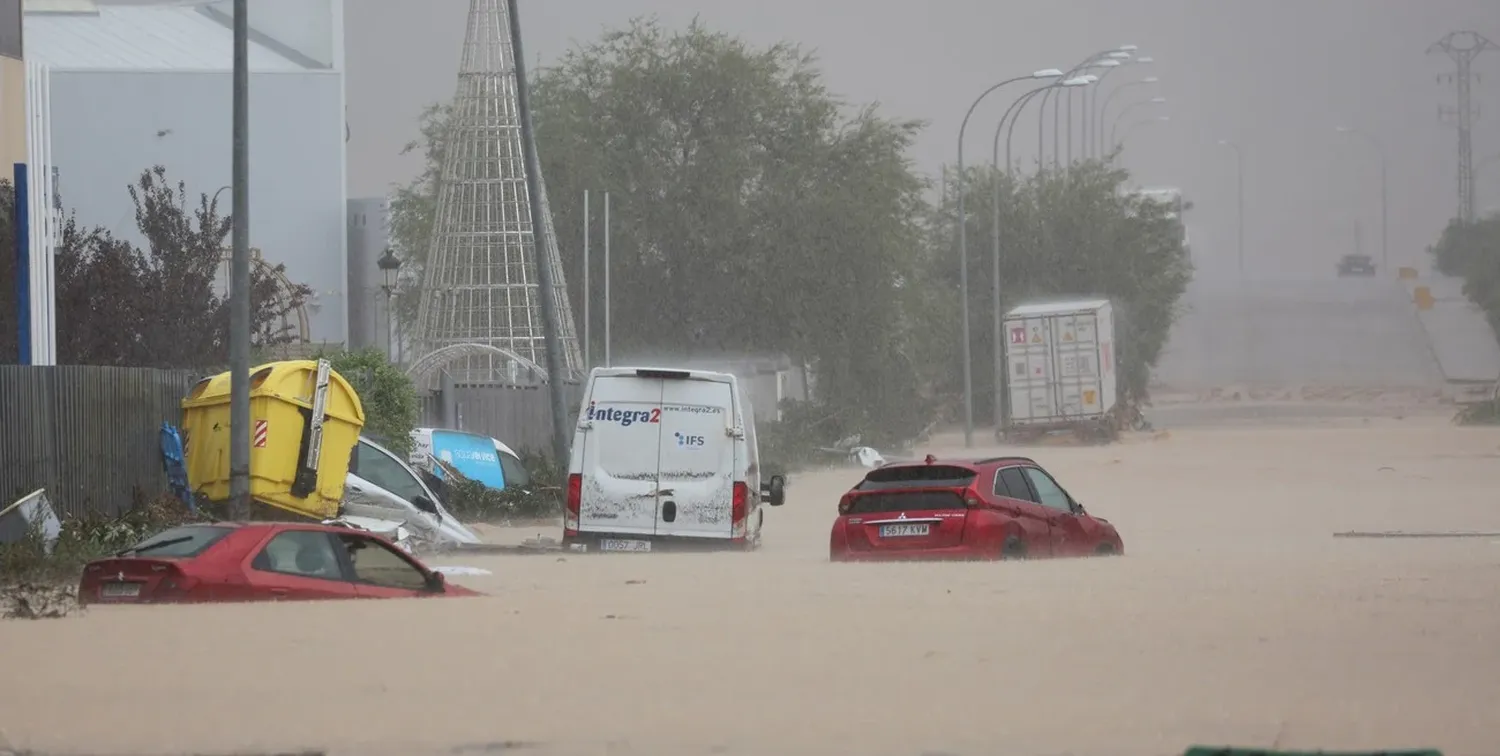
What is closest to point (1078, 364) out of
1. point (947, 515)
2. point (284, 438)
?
point (284, 438)

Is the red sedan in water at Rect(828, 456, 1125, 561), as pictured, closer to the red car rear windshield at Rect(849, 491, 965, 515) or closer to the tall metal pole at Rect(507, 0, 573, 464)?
the red car rear windshield at Rect(849, 491, 965, 515)

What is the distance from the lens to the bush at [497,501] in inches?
1240

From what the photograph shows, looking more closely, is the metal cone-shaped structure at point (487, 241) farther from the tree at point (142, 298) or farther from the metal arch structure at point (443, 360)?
the tree at point (142, 298)

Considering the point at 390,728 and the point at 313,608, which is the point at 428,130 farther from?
the point at 390,728

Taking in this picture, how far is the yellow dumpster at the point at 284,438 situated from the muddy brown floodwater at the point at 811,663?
3.48 metres

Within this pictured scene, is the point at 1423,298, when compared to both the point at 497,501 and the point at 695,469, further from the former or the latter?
the point at 695,469

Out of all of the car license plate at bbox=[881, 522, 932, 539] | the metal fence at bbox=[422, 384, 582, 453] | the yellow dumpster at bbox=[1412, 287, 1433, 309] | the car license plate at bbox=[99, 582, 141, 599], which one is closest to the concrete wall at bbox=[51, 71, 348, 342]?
the metal fence at bbox=[422, 384, 582, 453]

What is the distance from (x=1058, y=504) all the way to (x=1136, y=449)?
38.9m

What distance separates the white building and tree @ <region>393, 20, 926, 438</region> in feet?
30.2

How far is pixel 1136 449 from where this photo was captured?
2421 inches

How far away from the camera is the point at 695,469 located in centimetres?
2386

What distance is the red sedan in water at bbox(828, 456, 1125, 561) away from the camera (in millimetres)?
21312

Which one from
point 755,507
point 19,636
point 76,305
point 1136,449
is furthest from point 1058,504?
point 1136,449

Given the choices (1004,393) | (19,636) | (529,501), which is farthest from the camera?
(1004,393)
